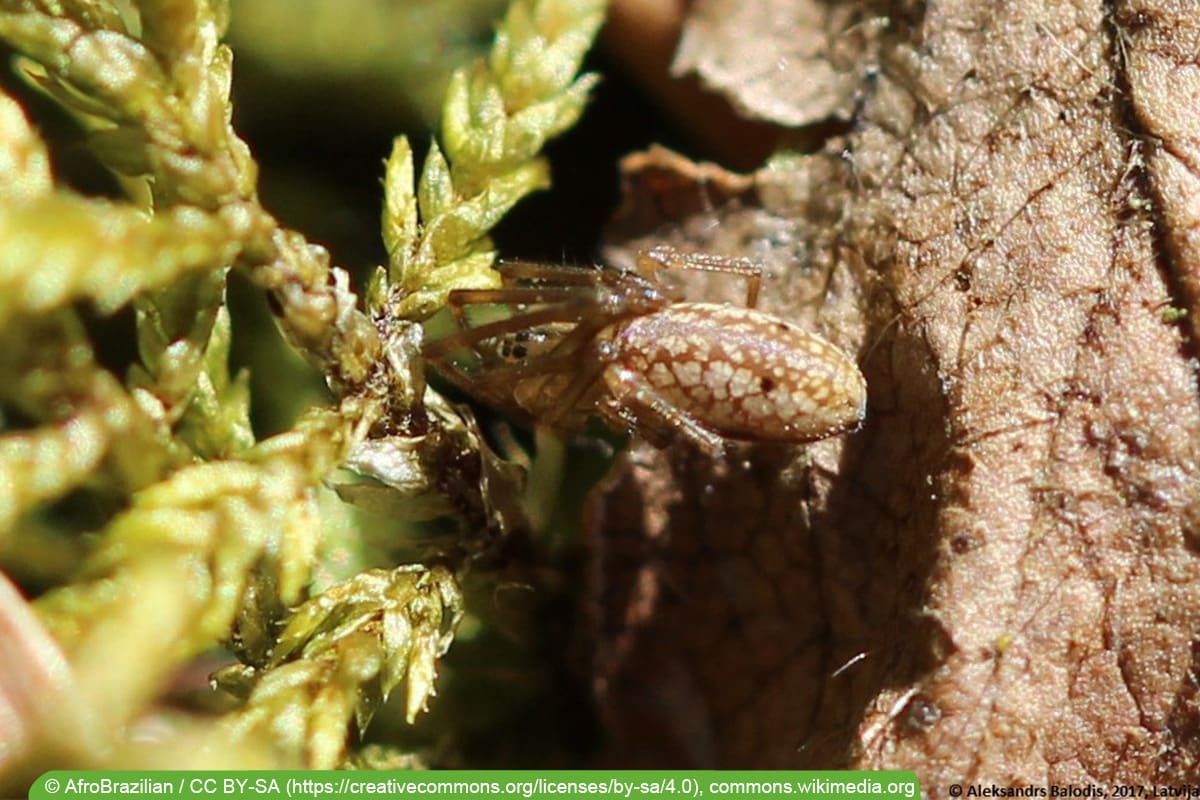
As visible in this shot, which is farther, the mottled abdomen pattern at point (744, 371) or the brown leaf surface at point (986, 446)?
the mottled abdomen pattern at point (744, 371)

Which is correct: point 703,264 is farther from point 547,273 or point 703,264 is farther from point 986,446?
point 986,446

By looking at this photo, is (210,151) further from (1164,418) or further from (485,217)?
(1164,418)

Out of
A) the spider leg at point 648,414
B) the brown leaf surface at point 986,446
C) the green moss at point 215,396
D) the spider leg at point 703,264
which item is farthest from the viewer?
the spider leg at point 703,264

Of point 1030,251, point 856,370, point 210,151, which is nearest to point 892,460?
point 856,370

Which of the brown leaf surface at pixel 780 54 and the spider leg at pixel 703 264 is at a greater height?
the brown leaf surface at pixel 780 54

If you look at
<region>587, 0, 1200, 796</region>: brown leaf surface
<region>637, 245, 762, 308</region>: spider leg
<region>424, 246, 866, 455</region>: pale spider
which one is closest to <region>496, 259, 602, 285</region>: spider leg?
<region>424, 246, 866, 455</region>: pale spider

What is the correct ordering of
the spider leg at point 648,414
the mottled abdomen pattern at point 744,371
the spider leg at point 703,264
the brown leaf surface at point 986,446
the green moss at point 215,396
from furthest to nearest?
the spider leg at point 703,264 → the spider leg at point 648,414 → the mottled abdomen pattern at point 744,371 → the brown leaf surface at point 986,446 → the green moss at point 215,396

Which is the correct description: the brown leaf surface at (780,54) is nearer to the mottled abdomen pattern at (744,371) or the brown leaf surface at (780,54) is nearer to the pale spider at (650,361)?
the pale spider at (650,361)

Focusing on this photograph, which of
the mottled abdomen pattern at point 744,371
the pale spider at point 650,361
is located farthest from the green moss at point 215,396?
the mottled abdomen pattern at point 744,371
